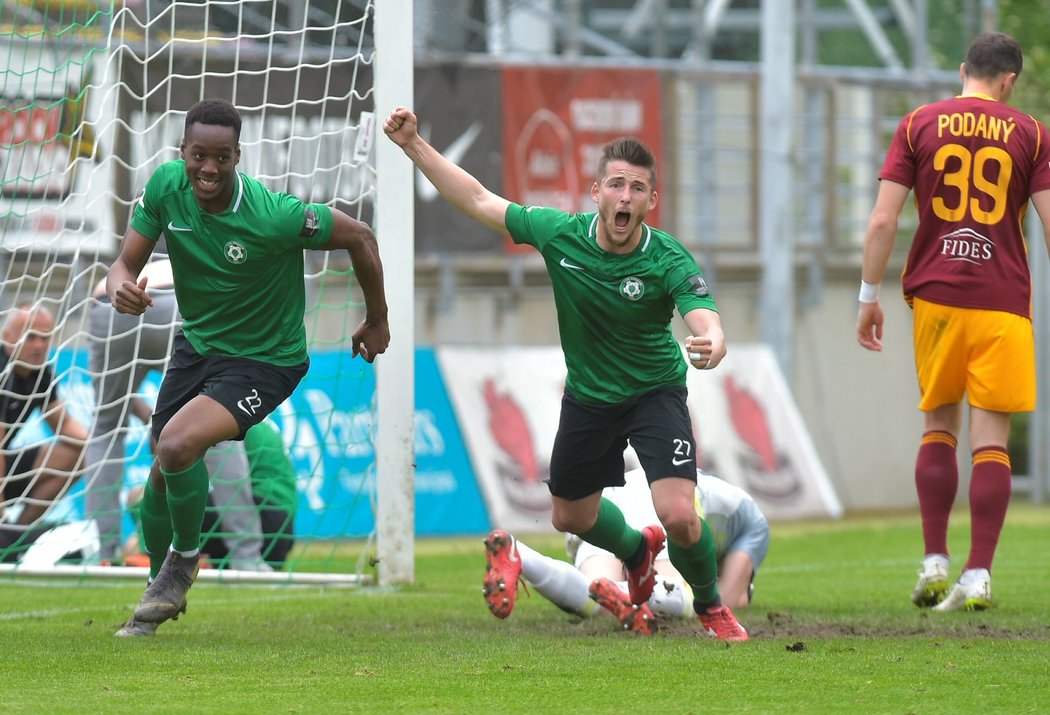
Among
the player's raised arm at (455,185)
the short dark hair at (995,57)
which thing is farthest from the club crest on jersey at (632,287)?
the short dark hair at (995,57)

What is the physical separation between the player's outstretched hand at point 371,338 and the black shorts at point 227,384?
0.77 feet

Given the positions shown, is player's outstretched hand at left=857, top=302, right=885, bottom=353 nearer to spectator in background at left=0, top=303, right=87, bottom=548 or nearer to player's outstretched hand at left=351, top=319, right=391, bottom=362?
player's outstretched hand at left=351, top=319, right=391, bottom=362

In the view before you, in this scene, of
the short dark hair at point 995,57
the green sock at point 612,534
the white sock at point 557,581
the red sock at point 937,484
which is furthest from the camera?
the red sock at point 937,484

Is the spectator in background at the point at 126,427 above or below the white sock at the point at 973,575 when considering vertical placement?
above

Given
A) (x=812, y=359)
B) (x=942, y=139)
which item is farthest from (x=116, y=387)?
(x=812, y=359)

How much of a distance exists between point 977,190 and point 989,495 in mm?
1246

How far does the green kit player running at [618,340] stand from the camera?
5.70 meters

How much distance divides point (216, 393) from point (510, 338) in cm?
888

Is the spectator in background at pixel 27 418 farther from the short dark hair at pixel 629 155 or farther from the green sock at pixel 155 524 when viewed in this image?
the short dark hair at pixel 629 155

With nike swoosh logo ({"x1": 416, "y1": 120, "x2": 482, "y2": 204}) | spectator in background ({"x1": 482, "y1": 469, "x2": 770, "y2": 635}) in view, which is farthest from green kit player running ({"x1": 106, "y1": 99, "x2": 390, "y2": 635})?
nike swoosh logo ({"x1": 416, "y1": 120, "x2": 482, "y2": 204})

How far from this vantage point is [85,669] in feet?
16.6

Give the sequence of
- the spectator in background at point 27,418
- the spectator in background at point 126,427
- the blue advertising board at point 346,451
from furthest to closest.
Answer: the blue advertising board at point 346,451
the spectator in background at point 27,418
the spectator in background at point 126,427

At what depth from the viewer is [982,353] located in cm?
675

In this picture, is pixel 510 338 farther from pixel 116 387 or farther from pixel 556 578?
pixel 556 578
